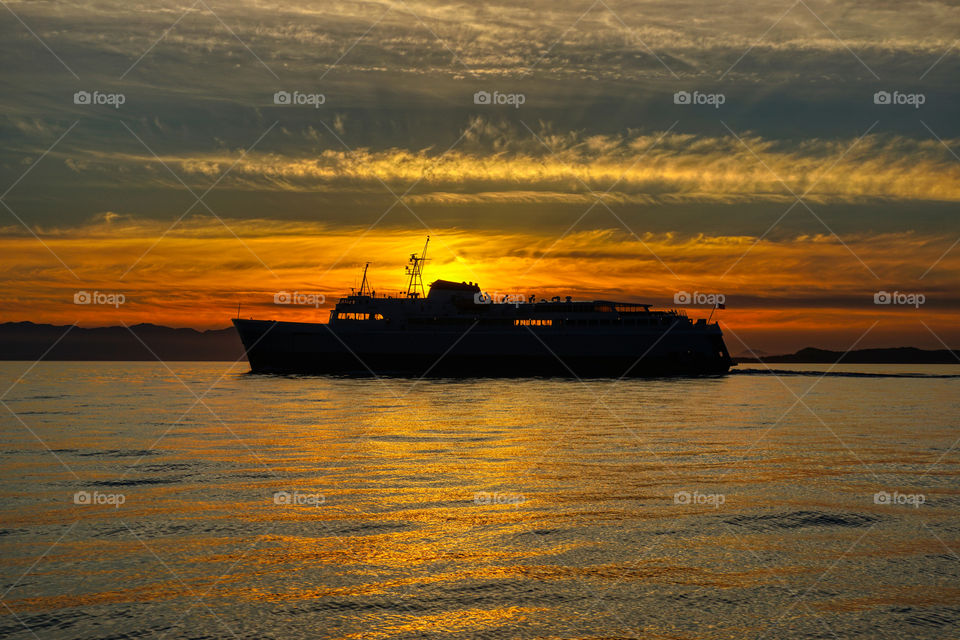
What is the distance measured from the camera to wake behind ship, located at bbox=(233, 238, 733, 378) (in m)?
95.8

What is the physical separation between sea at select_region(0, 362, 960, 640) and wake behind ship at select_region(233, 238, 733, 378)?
67.7m

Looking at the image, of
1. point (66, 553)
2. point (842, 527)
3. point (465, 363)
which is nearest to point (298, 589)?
point (66, 553)

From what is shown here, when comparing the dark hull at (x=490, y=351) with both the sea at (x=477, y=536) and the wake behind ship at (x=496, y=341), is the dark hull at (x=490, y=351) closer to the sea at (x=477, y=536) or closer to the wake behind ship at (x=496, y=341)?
the wake behind ship at (x=496, y=341)

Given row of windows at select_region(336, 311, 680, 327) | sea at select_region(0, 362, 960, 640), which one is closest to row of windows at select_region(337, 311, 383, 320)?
row of windows at select_region(336, 311, 680, 327)

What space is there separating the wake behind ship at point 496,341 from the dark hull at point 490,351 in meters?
0.13

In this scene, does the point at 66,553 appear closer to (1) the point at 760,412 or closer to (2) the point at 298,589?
(2) the point at 298,589

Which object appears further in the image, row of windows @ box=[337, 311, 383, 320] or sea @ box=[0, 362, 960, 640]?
row of windows @ box=[337, 311, 383, 320]

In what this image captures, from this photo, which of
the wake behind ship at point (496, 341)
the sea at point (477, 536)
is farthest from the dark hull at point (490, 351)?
the sea at point (477, 536)

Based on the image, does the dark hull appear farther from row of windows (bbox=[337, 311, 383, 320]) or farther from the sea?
the sea

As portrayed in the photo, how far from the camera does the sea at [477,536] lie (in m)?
9.21

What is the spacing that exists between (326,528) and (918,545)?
10.3m

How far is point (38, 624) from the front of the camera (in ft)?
29.2

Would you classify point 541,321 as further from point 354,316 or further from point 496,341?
point 354,316

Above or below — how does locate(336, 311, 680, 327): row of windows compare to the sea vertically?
above
